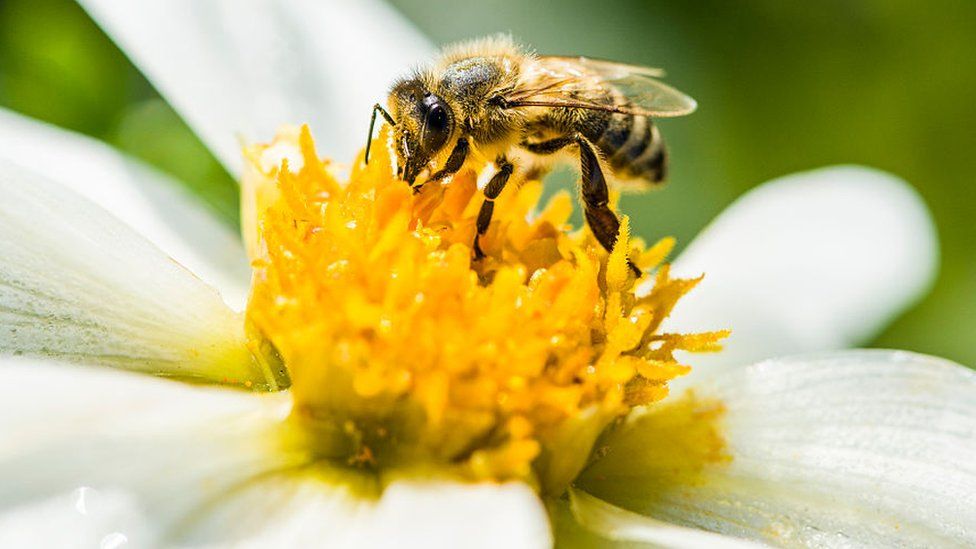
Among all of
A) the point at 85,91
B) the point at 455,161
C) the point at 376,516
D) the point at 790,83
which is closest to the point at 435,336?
the point at 376,516

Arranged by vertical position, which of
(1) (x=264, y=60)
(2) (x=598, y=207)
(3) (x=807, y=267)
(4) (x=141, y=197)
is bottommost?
(3) (x=807, y=267)

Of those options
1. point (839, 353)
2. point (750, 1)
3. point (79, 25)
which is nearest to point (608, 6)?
point (750, 1)

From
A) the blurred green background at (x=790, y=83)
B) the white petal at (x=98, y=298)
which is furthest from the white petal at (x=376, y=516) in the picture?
the blurred green background at (x=790, y=83)

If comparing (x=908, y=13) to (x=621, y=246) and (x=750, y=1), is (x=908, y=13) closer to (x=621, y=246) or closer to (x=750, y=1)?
(x=750, y=1)

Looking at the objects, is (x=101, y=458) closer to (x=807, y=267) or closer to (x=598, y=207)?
(x=598, y=207)

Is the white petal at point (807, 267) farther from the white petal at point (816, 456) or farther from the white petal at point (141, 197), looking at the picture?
the white petal at point (141, 197)

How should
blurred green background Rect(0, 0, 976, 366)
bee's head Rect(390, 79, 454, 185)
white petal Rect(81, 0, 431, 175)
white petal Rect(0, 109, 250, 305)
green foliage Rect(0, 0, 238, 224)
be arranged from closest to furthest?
1. bee's head Rect(390, 79, 454, 185)
2. white petal Rect(0, 109, 250, 305)
3. white petal Rect(81, 0, 431, 175)
4. green foliage Rect(0, 0, 238, 224)
5. blurred green background Rect(0, 0, 976, 366)

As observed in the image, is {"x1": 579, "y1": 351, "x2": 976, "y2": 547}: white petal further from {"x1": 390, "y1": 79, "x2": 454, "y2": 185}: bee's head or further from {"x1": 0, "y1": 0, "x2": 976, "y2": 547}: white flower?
{"x1": 390, "y1": 79, "x2": 454, "y2": 185}: bee's head

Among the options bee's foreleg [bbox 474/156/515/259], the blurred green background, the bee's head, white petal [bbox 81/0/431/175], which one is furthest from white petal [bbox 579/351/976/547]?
the blurred green background
